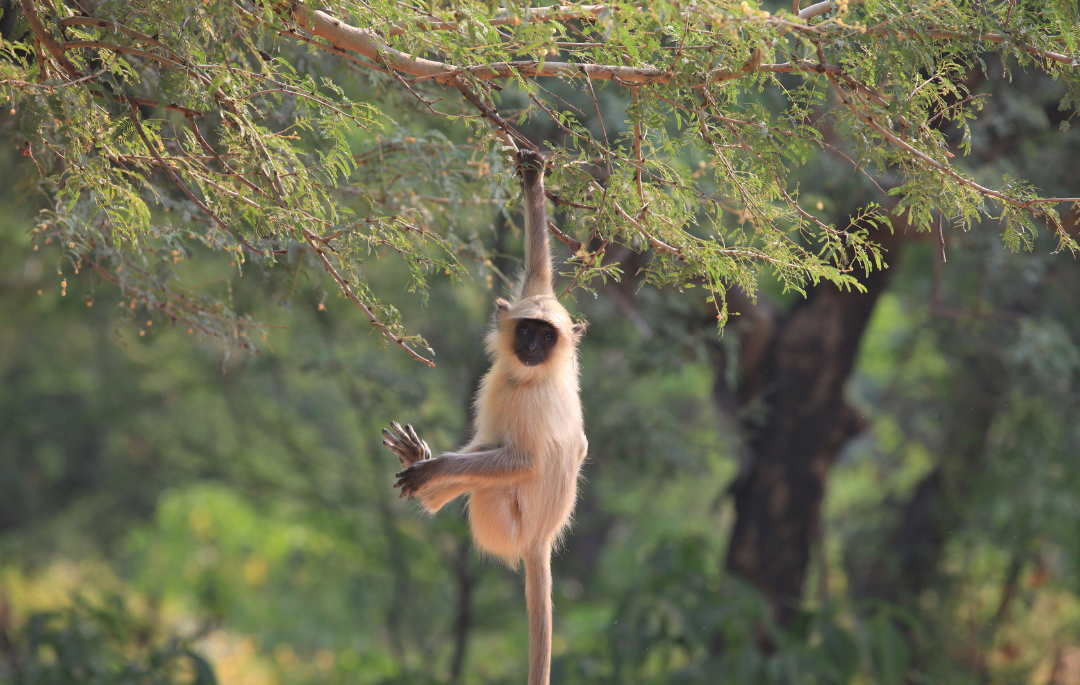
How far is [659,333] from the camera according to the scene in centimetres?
712

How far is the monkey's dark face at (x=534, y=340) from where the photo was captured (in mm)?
3607

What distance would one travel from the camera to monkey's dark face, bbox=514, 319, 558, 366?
11.8 ft

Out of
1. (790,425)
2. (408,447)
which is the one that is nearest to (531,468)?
(408,447)

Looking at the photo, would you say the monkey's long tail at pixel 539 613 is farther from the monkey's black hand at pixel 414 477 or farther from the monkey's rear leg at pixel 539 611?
the monkey's black hand at pixel 414 477

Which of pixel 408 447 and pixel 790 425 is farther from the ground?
pixel 408 447

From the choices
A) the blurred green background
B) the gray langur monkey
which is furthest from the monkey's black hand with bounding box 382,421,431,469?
the blurred green background

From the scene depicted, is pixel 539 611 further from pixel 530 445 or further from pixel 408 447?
pixel 408 447

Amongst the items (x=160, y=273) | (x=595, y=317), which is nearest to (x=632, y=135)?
(x=160, y=273)

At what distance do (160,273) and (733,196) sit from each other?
2.20 meters

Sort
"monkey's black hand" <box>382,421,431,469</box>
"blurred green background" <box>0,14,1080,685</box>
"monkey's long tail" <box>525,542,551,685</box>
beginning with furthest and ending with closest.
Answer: "blurred green background" <box>0,14,1080,685</box> < "monkey's long tail" <box>525,542,551,685</box> < "monkey's black hand" <box>382,421,431,469</box>

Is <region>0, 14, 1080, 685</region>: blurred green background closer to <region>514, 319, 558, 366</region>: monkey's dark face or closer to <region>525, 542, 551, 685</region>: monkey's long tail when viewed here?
<region>514, 319, 558, 366</region>: monkey's dark face

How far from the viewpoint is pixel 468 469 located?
11.3 feet

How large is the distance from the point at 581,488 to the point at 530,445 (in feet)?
24.8

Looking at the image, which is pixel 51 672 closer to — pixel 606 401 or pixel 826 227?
pixel 606 401
